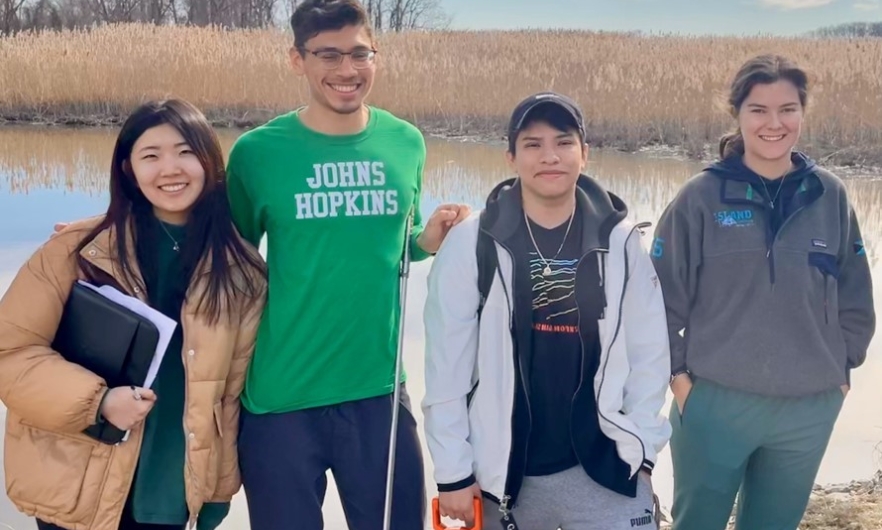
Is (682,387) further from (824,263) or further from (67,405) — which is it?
(67,405)

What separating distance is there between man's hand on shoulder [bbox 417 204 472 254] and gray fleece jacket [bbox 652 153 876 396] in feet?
1.93

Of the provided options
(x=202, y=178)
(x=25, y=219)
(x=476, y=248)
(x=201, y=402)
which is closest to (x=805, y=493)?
(x=476, y=248)

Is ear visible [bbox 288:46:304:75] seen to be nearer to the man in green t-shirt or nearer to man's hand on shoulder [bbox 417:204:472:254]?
the man in green t-shirt

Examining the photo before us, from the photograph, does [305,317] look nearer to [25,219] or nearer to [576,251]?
[576,251]

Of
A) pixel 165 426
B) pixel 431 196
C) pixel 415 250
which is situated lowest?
pixel 431 196

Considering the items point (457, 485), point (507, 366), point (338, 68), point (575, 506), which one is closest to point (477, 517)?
point (457, 485)

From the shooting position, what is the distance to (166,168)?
2.02 m

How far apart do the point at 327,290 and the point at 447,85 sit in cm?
945

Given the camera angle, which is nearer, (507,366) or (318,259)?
(507,366)

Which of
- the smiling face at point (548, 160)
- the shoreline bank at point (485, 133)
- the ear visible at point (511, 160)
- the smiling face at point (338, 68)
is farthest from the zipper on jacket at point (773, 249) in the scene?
the shoreline bank at point (485, 133)

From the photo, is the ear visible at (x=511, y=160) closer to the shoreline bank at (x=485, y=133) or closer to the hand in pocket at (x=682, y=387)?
the hand in pocket at (x=682, y=387)

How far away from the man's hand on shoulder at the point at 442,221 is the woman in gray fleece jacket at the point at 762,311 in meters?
0.59

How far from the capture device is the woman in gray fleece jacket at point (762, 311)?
2303mm

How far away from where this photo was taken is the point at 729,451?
235 centimetres
